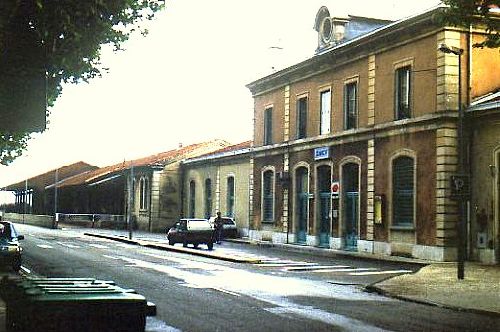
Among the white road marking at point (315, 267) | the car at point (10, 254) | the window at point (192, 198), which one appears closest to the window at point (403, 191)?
the white road marking at point (315, 267)

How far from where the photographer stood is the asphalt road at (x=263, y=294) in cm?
1074

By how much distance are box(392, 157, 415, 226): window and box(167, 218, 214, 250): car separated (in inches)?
355

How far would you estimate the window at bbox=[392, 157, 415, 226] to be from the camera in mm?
26562

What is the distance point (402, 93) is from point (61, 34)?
15.3 meters

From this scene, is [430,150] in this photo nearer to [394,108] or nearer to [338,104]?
[394,108]

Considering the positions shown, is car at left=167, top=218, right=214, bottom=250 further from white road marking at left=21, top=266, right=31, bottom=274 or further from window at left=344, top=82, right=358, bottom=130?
white road marking at left=21, top=266, right=31, bottom=274

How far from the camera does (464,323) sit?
11.2 metres

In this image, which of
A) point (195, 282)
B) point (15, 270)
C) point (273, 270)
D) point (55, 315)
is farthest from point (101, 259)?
point (55, 315)

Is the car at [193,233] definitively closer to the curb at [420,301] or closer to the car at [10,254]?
the car at [10,254]

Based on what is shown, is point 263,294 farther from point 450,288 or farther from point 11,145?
point 11,145

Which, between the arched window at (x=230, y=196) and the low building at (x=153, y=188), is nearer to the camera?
the arched window at (x=230, y=196)

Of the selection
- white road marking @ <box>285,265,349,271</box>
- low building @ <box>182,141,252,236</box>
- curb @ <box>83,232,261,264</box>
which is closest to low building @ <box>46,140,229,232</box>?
low building @ <box>182,141,252,236</box>

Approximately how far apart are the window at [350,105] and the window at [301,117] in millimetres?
4084

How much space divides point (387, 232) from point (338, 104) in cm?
702
